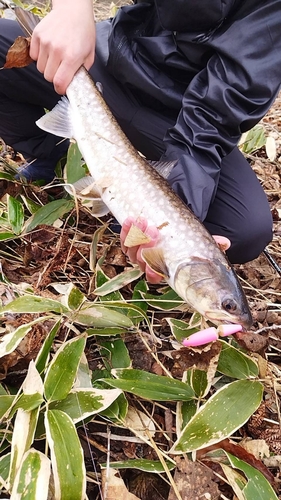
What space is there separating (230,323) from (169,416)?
36 cm

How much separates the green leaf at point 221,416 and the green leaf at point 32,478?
0.38m

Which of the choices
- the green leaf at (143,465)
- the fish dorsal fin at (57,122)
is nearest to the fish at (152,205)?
the fish dorsal fin at (57,122)

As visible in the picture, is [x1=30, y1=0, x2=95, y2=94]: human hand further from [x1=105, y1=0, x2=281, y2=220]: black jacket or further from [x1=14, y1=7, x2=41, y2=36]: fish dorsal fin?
[x1=105, y1=0, x2=281, y2=220]: black jacket

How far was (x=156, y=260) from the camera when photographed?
60.7 inches

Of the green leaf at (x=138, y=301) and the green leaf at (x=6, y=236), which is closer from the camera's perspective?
the green leaf at (x=138, y=301)

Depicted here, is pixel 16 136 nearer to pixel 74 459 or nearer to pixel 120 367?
pixel 120 367

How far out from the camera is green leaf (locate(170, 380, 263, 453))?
4.52ft

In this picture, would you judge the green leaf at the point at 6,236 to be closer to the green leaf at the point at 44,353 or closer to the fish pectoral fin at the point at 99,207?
the fish pectoral fin at the point at 99,207

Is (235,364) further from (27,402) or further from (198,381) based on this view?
(27,402)

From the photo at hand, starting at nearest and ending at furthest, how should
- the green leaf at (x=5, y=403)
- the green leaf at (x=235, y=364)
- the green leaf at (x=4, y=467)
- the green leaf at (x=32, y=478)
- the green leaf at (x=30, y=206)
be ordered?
the green leaf at (x=32, y=478) → the green leaf at (x=4, y=467) → the green leaf at (x=5, y=403) → the green leaf at (x=235, y=364) → the green leaf at (x=30, y=206)

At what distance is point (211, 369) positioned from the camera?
154cm

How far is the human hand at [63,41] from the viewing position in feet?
6.01

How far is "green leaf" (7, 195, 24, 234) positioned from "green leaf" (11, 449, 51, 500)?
1.02 m

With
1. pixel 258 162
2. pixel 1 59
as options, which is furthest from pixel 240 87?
pixel 258 162
